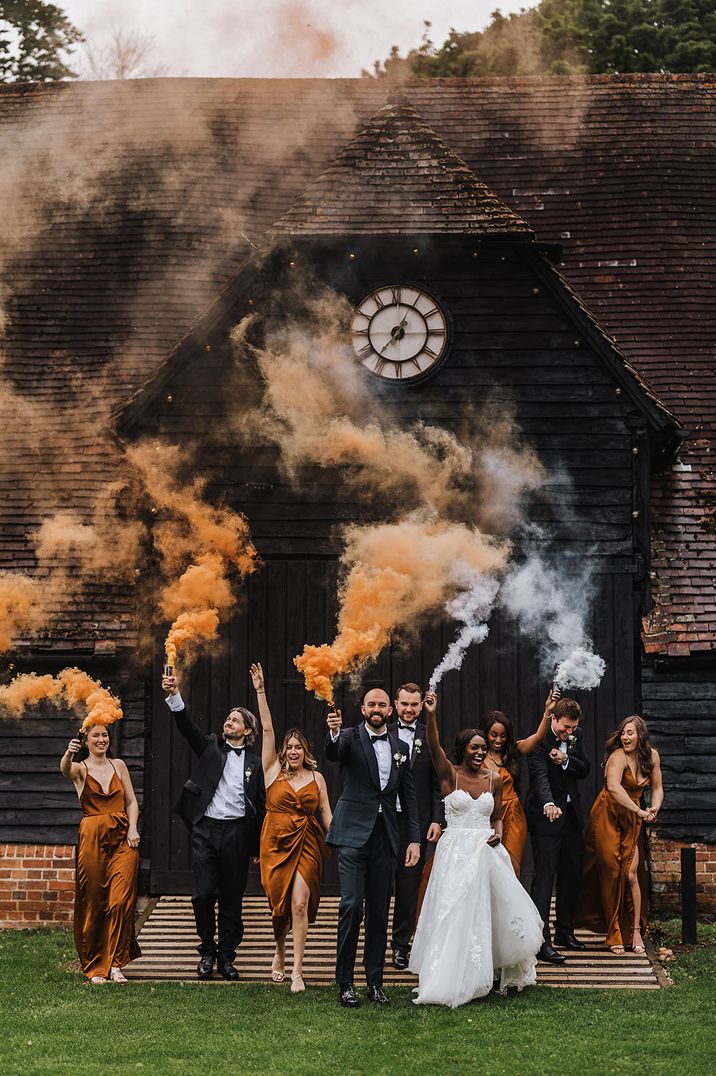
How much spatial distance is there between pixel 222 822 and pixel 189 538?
3.81 meters

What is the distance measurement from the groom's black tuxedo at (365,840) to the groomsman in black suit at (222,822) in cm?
→ 112

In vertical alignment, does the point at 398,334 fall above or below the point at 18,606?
above

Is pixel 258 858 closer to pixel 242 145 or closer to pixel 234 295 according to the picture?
pixel 234 295

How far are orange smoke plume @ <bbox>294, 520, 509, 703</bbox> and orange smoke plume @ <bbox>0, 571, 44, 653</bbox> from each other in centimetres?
293

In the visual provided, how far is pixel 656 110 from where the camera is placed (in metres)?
19.1

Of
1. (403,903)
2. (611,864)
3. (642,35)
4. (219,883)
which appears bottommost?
(403,903)

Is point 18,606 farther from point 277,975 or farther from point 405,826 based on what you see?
point 405,826

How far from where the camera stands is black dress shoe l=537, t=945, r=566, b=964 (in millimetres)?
11328

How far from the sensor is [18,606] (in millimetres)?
14578

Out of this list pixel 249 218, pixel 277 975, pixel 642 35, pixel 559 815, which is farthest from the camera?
pixel 642 35

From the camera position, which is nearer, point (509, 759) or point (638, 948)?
point (509, 759)

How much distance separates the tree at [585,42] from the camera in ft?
85.6

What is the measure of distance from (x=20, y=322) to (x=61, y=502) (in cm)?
304

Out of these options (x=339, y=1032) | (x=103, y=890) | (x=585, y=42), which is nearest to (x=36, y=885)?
(x=103, y=890)
